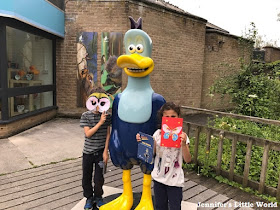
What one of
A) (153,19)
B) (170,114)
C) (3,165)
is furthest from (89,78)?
(170,114)

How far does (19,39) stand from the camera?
6.29 meters

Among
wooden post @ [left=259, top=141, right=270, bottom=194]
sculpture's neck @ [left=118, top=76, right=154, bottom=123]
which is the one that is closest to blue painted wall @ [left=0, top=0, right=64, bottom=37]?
sculpture's neck @ [left=118, top=76, right=154, bottom=123]

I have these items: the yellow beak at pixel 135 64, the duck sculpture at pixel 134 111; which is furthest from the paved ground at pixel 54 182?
the yellow beak at pixel 135 64

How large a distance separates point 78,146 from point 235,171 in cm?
318

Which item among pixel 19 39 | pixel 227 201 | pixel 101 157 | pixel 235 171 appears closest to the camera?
pixel 101 157

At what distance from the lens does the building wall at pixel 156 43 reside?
757 centimetres

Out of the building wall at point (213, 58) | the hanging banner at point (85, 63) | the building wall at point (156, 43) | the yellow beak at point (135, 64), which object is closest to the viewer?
the yellow beak at point (135, 64)

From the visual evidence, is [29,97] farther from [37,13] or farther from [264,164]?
[264,164]

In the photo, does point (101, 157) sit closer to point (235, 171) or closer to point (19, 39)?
point (235, 171)

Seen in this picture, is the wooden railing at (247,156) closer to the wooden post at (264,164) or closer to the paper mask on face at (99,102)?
the wooden post at (264,164)

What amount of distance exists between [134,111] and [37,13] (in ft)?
17.4

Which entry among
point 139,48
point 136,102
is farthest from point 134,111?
point 139,48

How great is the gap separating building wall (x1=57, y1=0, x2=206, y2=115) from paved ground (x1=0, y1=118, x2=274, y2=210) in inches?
132

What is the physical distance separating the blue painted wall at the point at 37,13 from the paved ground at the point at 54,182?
2.86 meters
